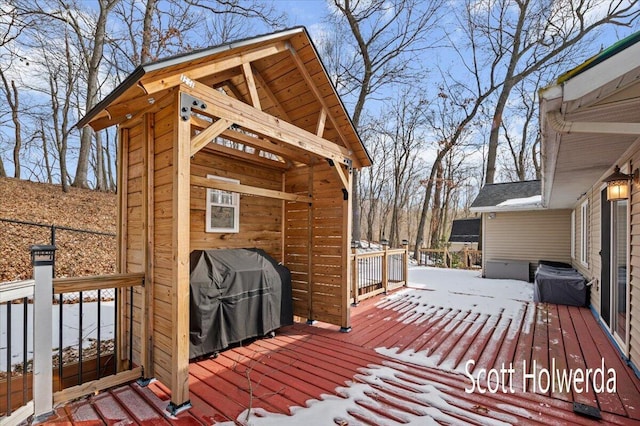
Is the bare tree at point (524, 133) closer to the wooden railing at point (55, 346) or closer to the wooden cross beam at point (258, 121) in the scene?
the wooden cross beam at point (258, 121)

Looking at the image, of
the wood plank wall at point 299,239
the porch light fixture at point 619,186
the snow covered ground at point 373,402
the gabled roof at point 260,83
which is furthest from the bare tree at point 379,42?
the snow covered ground at point 373,402

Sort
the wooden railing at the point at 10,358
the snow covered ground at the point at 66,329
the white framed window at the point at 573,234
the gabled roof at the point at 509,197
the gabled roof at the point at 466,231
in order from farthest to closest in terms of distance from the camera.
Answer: the gabled roof at the point at 466,231, the gabled roof at the point at 509,197, the white framed window at the point at 573,234, the snow covered ground at the point at 66,329, the wooden railing at the point at 10,358

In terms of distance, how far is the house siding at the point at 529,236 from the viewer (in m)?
8.60

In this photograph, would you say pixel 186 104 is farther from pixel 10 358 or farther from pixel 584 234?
pixel 584 234

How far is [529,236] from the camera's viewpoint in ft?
29.8

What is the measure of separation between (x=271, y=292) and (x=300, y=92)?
2.73m

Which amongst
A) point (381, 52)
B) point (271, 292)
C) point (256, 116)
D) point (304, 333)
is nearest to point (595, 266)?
point (304, 333)

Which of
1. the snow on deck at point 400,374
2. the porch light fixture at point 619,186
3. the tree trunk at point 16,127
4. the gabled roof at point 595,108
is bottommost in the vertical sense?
the snow on deck at point 400,374

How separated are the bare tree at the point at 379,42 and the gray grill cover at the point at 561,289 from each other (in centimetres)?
688

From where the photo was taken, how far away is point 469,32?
1363cm

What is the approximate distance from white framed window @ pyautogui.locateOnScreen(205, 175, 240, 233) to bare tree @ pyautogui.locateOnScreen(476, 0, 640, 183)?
483 inches

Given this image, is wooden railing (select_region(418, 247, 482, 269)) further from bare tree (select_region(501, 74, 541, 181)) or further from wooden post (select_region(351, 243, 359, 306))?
wooden post (select_region(351, 243, 359, 306))

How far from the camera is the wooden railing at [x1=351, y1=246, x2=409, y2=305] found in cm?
580

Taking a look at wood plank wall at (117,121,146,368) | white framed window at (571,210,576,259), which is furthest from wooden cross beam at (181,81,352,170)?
white framed window at (571,210,576,259)
